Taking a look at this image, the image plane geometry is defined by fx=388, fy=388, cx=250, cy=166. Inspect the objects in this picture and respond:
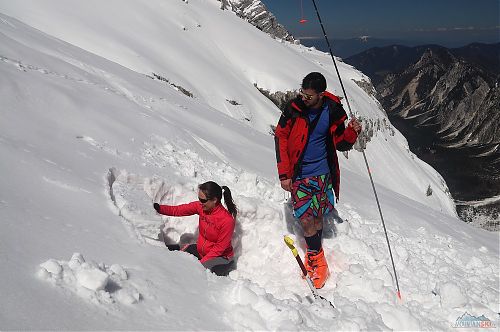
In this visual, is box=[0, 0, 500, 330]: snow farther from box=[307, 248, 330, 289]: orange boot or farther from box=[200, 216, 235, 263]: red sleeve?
box=[200, 216, 235, 263]: red sleeve

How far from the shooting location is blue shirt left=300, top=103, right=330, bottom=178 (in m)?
4.45

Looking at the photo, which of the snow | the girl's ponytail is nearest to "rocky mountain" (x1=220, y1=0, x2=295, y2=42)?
the snow

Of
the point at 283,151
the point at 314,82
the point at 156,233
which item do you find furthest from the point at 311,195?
the point at 156,233

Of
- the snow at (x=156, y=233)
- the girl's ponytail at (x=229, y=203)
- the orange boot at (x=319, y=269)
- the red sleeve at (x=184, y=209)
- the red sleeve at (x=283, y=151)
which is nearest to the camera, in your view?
the snow at (x=156, y=233)

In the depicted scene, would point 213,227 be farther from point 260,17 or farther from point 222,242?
point 260,17

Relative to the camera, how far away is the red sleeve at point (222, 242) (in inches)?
189

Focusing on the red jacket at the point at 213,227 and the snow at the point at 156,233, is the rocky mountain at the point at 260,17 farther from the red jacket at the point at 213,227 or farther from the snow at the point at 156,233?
the red jacket at the point at 213,227

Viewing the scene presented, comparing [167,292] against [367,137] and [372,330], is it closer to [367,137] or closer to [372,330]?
[372,330]

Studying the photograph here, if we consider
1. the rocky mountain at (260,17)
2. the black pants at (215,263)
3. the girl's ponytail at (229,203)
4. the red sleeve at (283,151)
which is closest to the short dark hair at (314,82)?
the red sleeve at (283,151)

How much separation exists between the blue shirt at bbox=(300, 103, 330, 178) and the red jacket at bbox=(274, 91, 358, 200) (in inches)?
2.2

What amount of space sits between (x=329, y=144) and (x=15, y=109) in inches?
157

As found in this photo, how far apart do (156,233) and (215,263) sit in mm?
850

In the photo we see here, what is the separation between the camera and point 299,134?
4.52 metres

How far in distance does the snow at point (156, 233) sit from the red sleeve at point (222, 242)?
0.49 m
